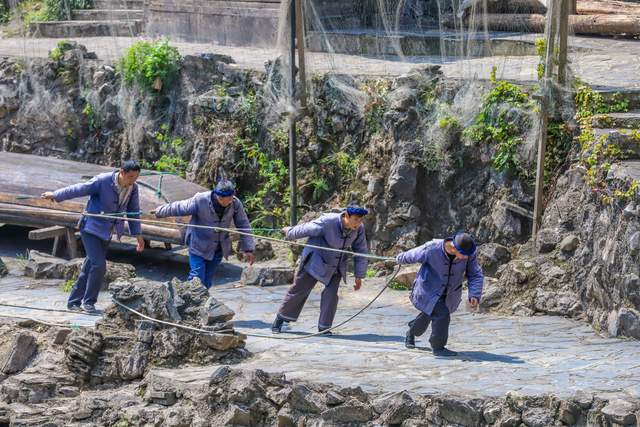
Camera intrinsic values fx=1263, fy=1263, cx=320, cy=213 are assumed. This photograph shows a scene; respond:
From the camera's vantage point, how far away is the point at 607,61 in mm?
16062

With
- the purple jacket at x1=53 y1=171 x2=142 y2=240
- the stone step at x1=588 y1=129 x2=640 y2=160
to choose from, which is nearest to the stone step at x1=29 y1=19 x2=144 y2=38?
the purple jacket at x1=53 y1=171 x2=142 y2=240

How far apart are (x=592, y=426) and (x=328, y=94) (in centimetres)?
758

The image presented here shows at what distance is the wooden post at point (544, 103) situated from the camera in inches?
528

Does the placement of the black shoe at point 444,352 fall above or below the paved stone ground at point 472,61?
below

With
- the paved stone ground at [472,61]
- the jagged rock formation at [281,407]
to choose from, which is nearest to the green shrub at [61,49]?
the paved stone ground at [472,61]

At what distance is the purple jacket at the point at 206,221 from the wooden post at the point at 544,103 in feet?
10.5

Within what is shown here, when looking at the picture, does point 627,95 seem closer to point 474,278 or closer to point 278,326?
point 474,278

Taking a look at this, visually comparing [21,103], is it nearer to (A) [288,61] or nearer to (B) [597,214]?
(A) [288,61]

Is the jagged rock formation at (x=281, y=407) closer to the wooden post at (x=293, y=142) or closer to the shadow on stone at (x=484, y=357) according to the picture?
the shadow on stone at (x=484, y=357)

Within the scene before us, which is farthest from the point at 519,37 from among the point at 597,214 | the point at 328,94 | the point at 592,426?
the point at 592,426

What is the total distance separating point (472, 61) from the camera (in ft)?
49.8

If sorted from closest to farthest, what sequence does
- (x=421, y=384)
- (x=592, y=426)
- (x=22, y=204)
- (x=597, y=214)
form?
(x=592, y=426) < (x=421, y=384) < (x=597, y=214) < (x=22, y=204)

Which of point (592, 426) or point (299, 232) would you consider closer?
point (592, 426)

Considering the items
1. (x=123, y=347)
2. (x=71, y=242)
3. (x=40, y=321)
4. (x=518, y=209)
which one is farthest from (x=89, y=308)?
(x=518, y=209)
